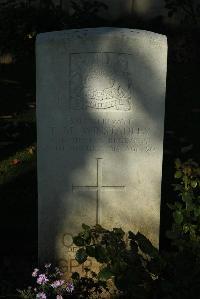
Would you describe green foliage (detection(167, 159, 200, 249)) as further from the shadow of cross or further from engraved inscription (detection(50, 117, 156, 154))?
the shadow of cross

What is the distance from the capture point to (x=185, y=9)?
927cm

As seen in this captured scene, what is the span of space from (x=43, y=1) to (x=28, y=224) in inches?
200

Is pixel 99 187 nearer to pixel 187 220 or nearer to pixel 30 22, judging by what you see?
pixel 187 220

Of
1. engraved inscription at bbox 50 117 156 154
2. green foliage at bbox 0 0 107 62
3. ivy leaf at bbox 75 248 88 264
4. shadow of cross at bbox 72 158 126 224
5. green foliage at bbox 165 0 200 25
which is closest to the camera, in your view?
ivy leaf at bbox 75 248 88 264

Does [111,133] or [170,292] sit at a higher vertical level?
[111,133]

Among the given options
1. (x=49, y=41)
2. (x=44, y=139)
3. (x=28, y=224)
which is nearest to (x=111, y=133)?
(x=44, y=139)

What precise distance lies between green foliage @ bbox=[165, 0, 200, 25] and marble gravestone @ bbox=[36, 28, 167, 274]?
19.0 feet

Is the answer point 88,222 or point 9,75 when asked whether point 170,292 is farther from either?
point 9,75

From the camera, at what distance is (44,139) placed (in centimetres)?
365

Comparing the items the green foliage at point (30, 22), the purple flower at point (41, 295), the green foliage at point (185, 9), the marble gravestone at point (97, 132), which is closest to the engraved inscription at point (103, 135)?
the marble gravestone at point (97, 132)

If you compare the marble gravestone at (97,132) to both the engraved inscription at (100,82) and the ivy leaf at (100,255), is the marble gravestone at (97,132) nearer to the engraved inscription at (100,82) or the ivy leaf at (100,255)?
the engraved inscription at (100,82)

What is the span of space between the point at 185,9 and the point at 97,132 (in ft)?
19.9

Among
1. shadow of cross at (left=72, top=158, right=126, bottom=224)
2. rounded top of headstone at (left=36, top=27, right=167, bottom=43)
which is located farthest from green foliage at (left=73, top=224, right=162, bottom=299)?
rounded top of headstone at (left=36, top=27, right=167, bottom=43)

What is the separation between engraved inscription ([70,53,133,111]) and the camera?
3.55 metres
